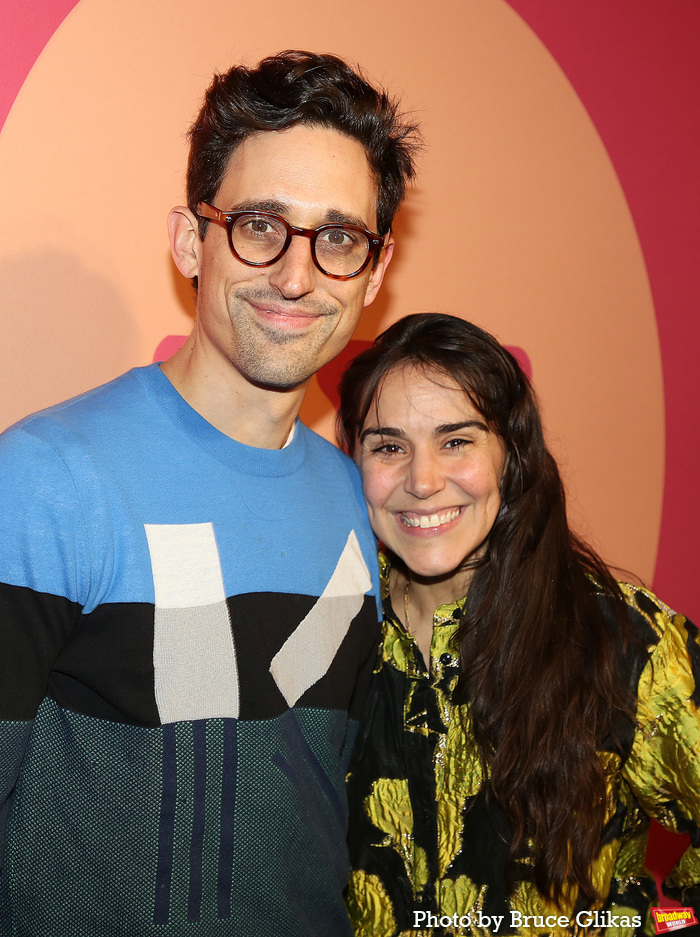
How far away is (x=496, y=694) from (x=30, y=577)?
36.3 inches

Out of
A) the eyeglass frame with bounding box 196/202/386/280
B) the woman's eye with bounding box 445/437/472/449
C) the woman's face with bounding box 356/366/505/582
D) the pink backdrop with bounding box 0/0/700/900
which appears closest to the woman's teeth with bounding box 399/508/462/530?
the woman's face with bounding box 356/366/505/582

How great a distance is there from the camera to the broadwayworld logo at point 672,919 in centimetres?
164

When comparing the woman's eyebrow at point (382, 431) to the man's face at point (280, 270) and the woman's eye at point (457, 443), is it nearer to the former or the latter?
the woman's eye at point (457, 443)

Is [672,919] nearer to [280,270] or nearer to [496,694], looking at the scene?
[496,694]

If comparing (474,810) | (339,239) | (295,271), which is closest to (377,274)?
(339,239)

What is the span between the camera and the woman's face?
1.71 metres

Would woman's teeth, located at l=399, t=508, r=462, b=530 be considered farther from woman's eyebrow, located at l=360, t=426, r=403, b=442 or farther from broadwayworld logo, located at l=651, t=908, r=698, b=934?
broadwayworld logo, located at l=651, t=908, r=698, b=934

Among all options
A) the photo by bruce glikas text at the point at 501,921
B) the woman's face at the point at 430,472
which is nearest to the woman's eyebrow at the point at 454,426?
the woman's face at the point at 430,472

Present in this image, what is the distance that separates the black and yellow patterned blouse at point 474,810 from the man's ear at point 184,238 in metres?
0.87

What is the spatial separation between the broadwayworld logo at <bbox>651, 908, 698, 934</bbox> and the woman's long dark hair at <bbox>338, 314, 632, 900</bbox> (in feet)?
0.47

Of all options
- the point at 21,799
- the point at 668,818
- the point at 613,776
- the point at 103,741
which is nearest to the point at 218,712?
the point at 103,741

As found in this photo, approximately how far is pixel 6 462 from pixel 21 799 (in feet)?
1.68

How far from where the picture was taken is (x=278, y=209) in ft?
4.62

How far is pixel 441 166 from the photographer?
7.57 feet
